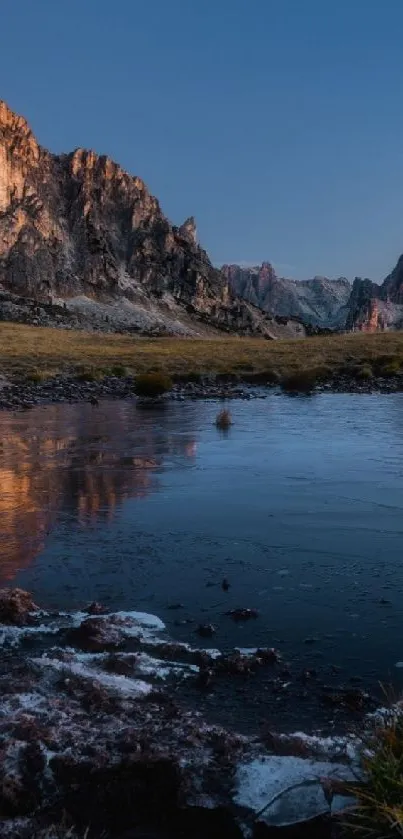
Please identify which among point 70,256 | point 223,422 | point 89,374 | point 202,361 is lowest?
point 223,422

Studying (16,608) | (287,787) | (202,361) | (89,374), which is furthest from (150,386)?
(287,787)

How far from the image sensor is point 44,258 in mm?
164500

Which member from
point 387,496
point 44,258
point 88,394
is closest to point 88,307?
point 44,258

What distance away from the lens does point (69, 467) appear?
16281mm

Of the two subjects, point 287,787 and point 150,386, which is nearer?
point 287,787

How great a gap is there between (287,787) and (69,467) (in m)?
12.3

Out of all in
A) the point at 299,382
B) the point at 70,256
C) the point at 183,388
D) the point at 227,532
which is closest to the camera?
the point at 227,532

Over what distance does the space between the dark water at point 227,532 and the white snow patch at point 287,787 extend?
1.50 meters

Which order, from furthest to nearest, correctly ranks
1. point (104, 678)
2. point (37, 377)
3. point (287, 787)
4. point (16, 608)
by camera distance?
point (37, 377) → point (16, 608) → point (104, 678) → point (287, 787)

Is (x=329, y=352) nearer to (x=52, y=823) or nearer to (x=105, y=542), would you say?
(x=105, y=542)

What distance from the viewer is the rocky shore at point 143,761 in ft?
14.1

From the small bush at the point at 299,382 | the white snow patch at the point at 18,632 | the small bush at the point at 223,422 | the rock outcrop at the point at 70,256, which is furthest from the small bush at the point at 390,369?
the rock outcrop at the point at 70,256

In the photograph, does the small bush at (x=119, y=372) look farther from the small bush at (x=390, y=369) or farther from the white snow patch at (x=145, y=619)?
the white snow patch at (x=145, y=619)

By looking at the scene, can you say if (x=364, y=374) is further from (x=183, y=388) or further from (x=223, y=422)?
(x=223, y=422)
